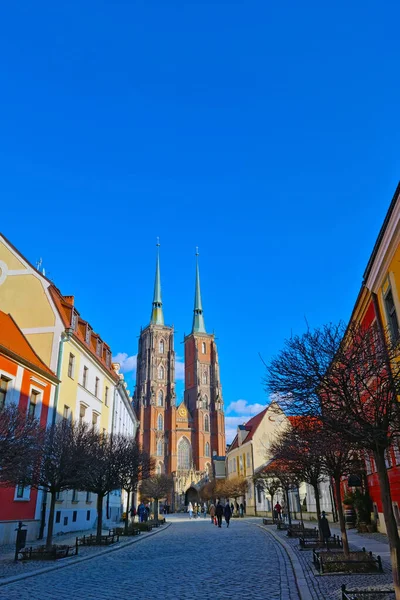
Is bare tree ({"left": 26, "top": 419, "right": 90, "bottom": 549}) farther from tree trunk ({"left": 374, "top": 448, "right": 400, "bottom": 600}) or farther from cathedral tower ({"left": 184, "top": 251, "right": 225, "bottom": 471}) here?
cathedral tower ({"left": 184, "top": 251, "right": 225, "bottom": 471})

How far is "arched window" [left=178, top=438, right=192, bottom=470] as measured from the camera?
352ft

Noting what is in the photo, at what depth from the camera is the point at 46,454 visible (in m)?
17.3

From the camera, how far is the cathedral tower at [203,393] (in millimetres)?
109312

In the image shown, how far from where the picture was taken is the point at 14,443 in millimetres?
13328

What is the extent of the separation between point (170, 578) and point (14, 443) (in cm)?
542

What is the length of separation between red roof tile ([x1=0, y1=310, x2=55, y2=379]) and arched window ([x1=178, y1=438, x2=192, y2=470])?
86827mm

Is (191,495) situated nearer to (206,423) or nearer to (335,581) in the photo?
(206,423)

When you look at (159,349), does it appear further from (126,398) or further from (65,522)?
(65,522)

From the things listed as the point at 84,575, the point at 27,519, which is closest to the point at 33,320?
the point at 27,519

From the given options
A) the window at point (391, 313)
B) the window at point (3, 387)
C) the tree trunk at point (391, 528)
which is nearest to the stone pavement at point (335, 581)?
the tree trunk at point (391, 528)

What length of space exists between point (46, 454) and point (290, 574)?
9.43 meters

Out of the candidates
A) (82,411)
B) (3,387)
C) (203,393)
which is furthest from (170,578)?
(203,393)

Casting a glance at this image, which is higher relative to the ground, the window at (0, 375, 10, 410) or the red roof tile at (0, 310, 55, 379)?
the red roof tile at (0, 310, 55, 379)

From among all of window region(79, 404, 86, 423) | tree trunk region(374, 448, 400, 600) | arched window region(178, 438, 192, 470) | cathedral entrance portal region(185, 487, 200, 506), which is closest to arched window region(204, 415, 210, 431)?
arched window region(178, 438, 192, 470)
